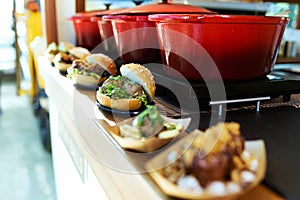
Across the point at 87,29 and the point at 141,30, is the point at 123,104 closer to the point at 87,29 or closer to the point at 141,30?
the point at 141,30

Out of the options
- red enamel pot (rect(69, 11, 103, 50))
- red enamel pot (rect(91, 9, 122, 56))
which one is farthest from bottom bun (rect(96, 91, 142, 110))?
red enamel pot (rect(69, 11, 103, 50))

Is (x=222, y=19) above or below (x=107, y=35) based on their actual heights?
above

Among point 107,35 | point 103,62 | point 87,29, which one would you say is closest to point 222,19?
point 103,62

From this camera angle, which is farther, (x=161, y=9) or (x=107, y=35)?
(x=107, y=35)

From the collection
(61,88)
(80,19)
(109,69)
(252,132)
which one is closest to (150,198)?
(252,132)

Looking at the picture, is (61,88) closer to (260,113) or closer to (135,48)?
(135,48)

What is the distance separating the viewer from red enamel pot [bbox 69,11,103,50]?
1.41 meters

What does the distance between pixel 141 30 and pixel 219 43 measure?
0.31 meters

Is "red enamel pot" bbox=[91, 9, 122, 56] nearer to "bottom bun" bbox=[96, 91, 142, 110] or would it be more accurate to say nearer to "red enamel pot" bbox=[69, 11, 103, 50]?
"red enamel pot" bbox=[69, 11, 103, 50]

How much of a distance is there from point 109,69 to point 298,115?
57cm

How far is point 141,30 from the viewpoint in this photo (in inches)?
38.7

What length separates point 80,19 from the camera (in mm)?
1448

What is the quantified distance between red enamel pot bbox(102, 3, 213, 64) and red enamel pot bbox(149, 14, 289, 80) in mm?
159

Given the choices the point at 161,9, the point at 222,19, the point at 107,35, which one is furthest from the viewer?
the point at 107,35
